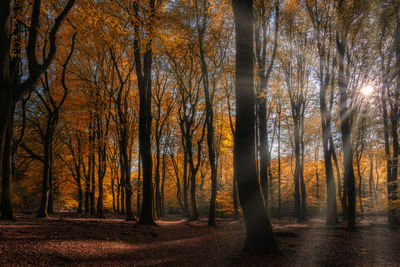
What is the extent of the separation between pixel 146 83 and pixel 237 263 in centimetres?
962

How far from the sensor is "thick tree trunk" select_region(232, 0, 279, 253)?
5.71 metres

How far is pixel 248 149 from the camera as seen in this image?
5.93 meters

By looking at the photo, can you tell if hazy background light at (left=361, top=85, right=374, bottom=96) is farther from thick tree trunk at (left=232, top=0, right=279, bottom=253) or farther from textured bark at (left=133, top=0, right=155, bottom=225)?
textured bark at (left=133, top=0, right=155, bottom=225)

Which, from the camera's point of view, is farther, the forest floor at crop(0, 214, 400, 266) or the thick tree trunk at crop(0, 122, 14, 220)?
the thick tree trunk at crop(0, 122, 14, 220)

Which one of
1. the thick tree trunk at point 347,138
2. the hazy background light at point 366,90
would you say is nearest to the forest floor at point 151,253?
the thick tree trunk at point 347,138

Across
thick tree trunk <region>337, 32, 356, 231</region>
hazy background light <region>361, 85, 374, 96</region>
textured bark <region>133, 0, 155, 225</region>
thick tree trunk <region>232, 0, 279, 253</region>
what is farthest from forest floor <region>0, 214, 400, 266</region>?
hazy background light <region>361, 85, 374, 96</region>

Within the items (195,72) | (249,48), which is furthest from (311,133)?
(249,48)

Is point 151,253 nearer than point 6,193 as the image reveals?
Yes

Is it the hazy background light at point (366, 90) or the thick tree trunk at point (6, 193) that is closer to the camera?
the thick tree trunk at point (6, 193)

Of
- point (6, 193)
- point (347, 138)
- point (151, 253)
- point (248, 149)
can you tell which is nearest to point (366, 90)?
point (347, 138)

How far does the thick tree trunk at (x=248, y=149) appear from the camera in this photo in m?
5.71

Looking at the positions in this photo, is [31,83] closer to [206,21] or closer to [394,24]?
[206,21]

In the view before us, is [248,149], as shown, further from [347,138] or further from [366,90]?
[366,90]

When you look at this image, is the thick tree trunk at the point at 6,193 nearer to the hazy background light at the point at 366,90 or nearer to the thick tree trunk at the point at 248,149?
the thick tree trunk at the point at 248,149
